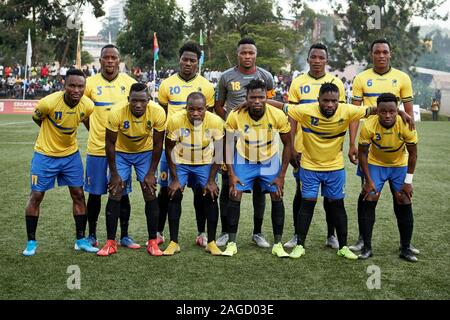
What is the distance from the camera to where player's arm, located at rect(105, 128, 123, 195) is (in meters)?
6.35

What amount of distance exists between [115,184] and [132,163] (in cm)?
34

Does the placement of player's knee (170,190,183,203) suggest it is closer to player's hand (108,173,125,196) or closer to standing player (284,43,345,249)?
player's hand (108,173,125,196)

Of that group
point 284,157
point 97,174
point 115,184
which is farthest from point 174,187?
point 284,157

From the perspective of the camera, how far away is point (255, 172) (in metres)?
6.68

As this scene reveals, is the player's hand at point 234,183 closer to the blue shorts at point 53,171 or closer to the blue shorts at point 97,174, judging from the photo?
the blue shorts at point 97,174

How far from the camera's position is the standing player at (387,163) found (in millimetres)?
6324

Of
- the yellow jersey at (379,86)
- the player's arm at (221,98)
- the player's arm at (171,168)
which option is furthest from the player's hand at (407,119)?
the player's arm at (171,168)

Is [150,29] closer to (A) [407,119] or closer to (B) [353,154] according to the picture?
(B) [353,154]

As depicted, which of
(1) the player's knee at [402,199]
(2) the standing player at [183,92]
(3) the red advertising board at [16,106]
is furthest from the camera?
(3) the red advertising board at [16,106]

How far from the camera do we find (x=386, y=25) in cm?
4634

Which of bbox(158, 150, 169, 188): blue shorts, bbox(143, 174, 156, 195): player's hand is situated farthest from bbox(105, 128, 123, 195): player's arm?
bbox(158, 150, 169, 188): blue shorts

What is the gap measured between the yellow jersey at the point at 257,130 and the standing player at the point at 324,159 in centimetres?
18
